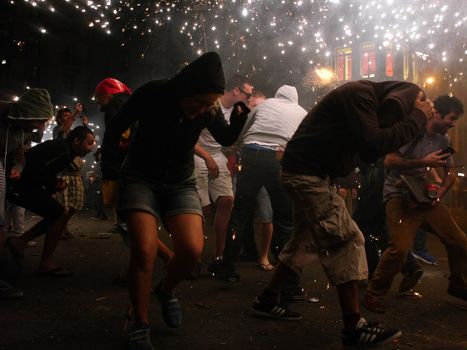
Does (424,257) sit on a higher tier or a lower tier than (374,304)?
lower

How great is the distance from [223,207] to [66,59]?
34.2m

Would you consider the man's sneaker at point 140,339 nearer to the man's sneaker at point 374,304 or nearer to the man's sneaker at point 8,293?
the man's sneaker at point 8,293

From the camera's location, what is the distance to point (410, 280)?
13.9ft

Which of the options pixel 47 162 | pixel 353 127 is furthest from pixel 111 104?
pixel 353 127

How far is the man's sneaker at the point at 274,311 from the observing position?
10.9 feet

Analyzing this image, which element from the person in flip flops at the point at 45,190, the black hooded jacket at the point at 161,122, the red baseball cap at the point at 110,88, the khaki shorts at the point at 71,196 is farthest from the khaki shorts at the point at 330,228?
the khaki shorts at the point at 71,196

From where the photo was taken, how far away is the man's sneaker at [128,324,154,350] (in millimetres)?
2543

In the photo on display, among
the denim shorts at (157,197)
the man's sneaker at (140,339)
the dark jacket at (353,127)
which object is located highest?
the dark jacket at (353,127)

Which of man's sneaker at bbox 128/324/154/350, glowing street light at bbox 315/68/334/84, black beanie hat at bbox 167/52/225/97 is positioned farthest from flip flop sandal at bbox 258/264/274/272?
glowing street light at bbox 315/68/334/84

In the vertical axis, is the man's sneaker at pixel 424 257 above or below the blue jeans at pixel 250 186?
below

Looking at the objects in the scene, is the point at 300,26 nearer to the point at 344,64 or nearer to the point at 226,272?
the point at 344,64

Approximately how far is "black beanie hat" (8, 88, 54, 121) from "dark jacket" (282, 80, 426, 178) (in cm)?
225

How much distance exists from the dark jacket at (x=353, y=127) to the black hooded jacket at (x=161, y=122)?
28.5 inches

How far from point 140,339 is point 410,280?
2.76 m
